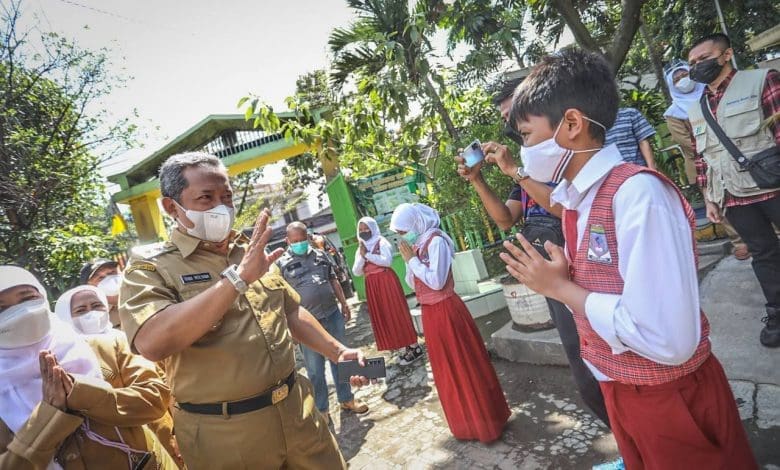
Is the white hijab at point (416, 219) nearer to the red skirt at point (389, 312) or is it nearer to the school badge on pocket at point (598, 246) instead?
the red skirt at point (389, 312)

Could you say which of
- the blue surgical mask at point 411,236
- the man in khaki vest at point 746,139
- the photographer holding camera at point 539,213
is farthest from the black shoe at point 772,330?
the blue surgical mask at point 411,236

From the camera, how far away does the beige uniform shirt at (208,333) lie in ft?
5.21

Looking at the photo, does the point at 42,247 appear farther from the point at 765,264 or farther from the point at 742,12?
the point at 742,12

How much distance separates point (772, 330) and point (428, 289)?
7.08 feet

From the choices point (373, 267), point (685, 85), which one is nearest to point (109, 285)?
point (373, 267)

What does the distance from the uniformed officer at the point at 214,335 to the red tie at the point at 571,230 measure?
1100mm

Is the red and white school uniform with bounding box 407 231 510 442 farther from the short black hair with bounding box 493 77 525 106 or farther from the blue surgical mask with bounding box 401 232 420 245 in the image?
the short black hair with bounding box 493 77 525 106

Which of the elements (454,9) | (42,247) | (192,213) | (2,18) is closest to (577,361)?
(192,213)

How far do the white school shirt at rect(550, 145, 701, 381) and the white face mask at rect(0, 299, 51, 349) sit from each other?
2149 mm

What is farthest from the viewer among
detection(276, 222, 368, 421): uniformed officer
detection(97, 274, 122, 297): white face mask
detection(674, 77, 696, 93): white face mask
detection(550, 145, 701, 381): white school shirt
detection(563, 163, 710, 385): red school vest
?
detection(276, 222, 368, 421): uniformed officer

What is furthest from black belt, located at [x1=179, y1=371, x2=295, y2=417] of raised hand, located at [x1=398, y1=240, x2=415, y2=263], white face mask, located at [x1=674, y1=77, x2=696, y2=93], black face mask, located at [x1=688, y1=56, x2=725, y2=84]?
white face mask, located at [x1=674, y1=77, x2=696, y2=93]

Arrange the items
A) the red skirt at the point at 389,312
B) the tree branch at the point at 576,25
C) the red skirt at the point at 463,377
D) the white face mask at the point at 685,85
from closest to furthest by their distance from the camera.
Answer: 1. the white face mask at the point at 685,85
2. the red skirt at the point at 463,377
3. the tree branch at the point at 576,25
4. the red skirt at the point at 389,312

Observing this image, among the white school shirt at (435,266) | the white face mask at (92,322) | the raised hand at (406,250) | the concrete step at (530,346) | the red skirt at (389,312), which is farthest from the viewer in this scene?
the red skirt at (389,312)

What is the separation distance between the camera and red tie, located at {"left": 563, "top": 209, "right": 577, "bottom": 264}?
135 cm
